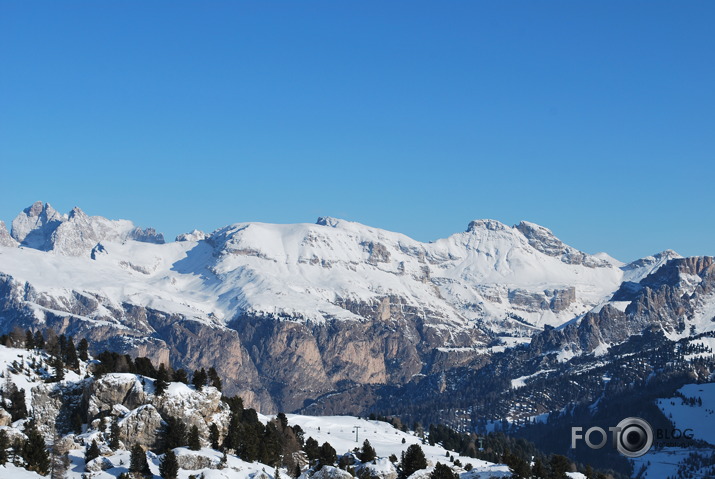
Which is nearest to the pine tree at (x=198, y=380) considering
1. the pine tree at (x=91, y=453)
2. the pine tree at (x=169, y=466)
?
the pine tree at (x=169, y=466)

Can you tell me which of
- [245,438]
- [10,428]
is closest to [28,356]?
[10,428]

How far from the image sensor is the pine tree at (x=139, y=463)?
155250 mm

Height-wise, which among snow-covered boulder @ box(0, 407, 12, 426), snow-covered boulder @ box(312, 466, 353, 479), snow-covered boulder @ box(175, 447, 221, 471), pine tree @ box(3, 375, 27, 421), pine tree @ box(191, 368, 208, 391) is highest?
pine tree @ box(191, 368, 208, 391)

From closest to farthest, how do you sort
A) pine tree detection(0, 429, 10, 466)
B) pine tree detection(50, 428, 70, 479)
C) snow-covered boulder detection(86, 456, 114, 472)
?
pine tree detection(0, 429, 10, 466) → pine tree detection(50, 428, 70, 479) → snow-covered boulder detection(86, 456, 114, 472)

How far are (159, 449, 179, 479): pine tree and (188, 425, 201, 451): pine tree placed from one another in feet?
30.2

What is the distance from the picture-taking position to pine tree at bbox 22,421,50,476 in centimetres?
15012

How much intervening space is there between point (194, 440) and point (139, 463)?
15.3m

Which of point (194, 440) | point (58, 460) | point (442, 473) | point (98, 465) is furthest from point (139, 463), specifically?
point (442, 473)

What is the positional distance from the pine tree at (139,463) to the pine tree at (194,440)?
11.1 meters

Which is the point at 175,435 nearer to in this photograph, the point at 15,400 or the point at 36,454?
the point at 36,454

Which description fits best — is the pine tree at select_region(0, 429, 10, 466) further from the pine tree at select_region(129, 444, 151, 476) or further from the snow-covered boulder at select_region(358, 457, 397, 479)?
the snow-covered boulder at select_region(358, 457, 397, 479)

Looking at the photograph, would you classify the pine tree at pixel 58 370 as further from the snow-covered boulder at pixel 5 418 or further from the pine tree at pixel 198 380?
the pine tree at pixel 198 380

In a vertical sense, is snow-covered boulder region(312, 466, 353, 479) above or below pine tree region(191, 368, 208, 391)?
below

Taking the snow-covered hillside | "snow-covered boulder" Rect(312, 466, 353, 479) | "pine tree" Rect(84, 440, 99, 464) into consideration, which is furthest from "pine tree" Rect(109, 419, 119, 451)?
"snow-covered boulder" Rect(312, 466, 353, 479)
